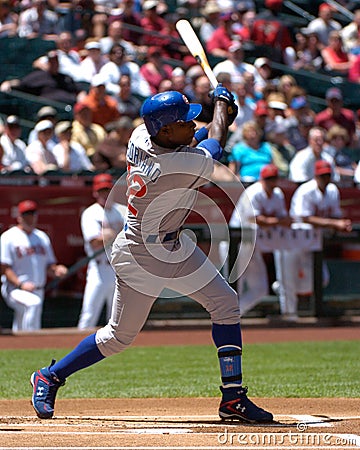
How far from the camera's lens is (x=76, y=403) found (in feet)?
23.7

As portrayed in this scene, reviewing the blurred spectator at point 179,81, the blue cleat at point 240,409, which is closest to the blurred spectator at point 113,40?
the blurred spectator at point 179,81

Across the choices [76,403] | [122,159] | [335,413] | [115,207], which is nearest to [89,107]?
[122,159]

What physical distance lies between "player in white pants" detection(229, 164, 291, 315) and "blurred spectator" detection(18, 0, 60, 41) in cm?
464

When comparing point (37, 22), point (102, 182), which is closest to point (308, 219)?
point (102, 182)

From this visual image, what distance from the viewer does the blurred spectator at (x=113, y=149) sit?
1288 centimetres

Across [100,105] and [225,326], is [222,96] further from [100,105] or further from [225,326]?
[100,105]

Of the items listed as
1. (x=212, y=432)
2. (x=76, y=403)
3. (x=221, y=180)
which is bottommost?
(x=221, y=180)

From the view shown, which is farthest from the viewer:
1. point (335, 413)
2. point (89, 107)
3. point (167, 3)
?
point (167, 3)

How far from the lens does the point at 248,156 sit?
43.9ft

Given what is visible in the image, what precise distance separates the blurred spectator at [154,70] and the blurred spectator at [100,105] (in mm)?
1273

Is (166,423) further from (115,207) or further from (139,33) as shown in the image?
(139,33)

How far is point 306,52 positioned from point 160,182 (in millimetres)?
13219

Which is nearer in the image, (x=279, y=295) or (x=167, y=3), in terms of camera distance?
(x=279, y=295)

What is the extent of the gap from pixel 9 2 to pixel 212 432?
36.9 ft
